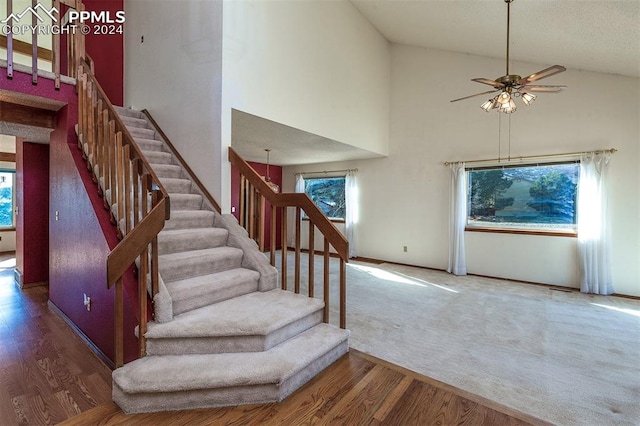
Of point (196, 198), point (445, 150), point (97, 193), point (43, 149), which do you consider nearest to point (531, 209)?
point (445, 150)

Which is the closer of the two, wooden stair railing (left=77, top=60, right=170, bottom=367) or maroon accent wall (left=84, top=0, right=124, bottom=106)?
wooden stair railing (left=77, top=60, right=170, bottom=367)

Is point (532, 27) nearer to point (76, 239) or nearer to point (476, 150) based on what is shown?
point (476, 150)

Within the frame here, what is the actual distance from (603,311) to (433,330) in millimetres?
2398

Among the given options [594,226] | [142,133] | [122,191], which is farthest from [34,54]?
[594,226]

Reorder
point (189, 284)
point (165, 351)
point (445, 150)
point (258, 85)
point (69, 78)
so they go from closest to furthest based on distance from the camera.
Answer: point (165, 351) → point (189, 284) → point (69, 78) → point (258, 85) → point (445, 150)

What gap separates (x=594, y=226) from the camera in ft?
14.3

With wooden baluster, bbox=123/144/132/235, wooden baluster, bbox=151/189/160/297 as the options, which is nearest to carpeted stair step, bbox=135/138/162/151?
wooden baluster, bbox=123/144/132/235

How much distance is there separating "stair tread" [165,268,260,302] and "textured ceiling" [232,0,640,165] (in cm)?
184

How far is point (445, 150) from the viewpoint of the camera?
574 cm

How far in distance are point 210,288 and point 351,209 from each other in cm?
494

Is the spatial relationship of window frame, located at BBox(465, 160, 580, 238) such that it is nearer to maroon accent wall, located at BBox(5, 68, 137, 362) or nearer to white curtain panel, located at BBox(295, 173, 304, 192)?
white curtain panel, located at BBox(295, 173, 304, 192)

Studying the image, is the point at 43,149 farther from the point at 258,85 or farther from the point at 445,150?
the point at 445,150

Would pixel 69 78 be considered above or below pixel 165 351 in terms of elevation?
above

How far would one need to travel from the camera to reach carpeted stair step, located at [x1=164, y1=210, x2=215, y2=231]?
2954 mm
